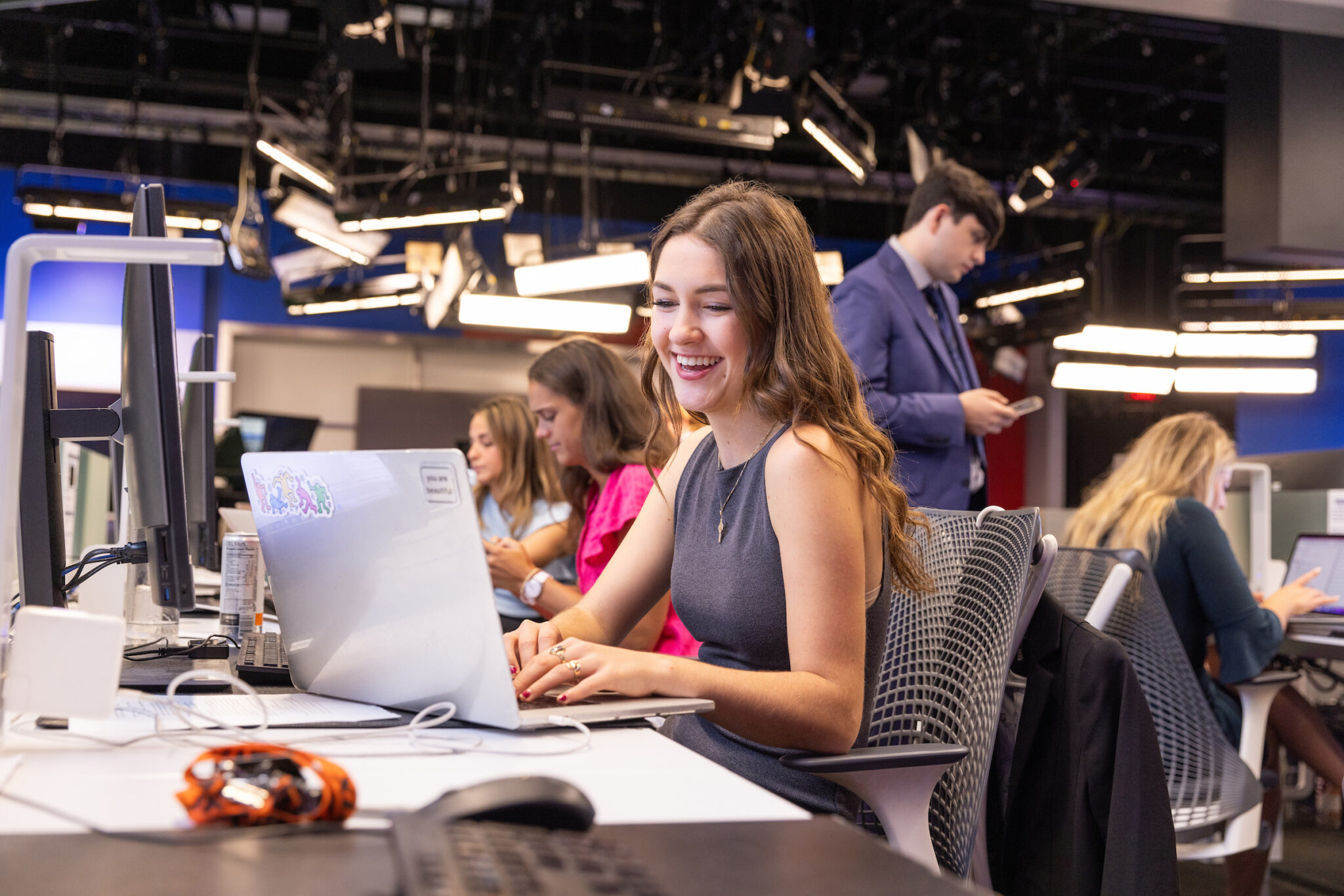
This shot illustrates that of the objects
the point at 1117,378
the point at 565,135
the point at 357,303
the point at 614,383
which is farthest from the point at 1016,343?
the point at 614,383

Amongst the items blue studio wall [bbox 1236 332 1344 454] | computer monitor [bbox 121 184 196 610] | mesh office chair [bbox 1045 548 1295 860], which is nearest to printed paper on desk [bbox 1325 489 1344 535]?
mesh office chair [bbox 1045 548 1295 860]

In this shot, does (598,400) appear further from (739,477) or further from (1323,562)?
(1323,562)

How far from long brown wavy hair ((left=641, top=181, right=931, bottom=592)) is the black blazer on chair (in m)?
0.20

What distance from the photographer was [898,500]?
1395mm

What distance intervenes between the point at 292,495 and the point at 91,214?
5251 millimetres

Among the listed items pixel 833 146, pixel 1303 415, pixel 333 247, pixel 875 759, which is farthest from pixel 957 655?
pixel 1303 415

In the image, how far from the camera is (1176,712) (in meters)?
2.06

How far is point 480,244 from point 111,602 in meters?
7.30

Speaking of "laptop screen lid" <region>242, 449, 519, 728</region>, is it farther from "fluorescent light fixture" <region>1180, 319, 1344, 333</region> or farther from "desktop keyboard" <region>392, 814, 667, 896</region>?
"fluorescent light fixture" <region>1180, 319, 1344, 333</region>

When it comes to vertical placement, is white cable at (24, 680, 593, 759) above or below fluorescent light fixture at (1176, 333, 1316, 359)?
below

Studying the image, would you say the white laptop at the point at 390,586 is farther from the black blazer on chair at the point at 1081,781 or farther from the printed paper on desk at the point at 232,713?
the black blazer on chair at the point at 1081,781

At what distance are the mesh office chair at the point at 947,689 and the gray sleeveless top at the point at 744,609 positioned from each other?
2.6 inches

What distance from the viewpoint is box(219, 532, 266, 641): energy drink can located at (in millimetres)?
1749

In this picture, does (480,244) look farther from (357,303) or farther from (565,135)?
(357,303)
